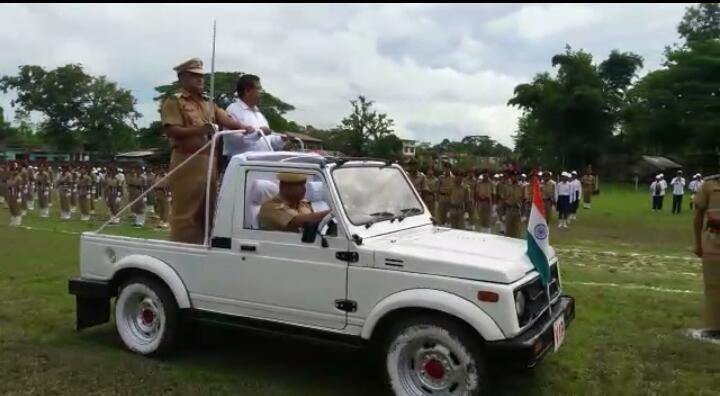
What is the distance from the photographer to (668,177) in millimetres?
53531

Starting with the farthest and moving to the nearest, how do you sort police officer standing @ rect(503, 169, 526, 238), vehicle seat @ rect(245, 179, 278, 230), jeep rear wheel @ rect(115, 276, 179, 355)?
police officer standing @ rect(503, 169, 526, 238), jeep rear wheel @ rect(115, 276, 179, 355), vehicle seat @ rect(245, 179, 278, 230)

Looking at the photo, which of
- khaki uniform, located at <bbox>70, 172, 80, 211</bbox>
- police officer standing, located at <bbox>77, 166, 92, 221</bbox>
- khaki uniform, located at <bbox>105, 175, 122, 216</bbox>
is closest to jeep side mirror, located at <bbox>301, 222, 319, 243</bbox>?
police officer standing, located at <bbox>77, 166, 92, 221</bbox>

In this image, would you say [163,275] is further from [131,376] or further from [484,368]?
[484,368]

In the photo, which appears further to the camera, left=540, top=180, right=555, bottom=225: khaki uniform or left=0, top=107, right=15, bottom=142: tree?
left=0, top=107, right=15, bottom=142: tree

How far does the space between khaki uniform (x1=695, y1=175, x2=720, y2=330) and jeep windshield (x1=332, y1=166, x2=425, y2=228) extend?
294 centimetres

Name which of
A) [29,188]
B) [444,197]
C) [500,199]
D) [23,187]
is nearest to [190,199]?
[444,197]

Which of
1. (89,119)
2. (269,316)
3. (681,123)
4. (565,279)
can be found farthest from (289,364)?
(89,119)

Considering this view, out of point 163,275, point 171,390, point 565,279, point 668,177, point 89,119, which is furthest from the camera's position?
point 89,119

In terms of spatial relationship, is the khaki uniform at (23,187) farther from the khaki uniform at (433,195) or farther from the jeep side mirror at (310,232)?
the jeep side mirror at (310,232)

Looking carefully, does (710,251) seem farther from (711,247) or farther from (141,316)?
(141,316)

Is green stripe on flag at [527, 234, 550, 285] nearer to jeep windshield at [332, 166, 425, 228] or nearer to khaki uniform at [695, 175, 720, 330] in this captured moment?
jeep windshield at [332, 166, 425, 228]

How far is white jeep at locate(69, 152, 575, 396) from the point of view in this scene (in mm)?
4453

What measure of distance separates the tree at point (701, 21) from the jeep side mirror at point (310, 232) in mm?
72120

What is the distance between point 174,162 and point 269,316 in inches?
73.0
